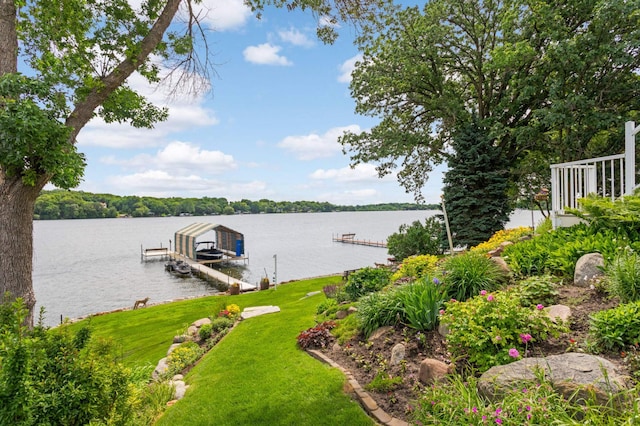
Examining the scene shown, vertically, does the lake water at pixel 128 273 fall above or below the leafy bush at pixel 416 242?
below

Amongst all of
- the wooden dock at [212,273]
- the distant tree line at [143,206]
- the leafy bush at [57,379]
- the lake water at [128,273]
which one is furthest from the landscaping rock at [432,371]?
the distant tree line at [143,206]

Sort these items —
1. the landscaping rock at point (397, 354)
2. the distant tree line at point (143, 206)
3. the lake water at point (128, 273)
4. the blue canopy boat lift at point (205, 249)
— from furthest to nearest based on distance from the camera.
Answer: the distant tree line at point (143, 206)
the blue canopy boat lift at point (205, 249)
the lake water at point (128, 273)
the landscaping rock at point (397, 354)

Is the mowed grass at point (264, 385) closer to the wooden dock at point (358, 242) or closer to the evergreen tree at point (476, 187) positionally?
the evergreen tree at point (476, 187)

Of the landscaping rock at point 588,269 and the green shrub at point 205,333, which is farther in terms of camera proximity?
the green shrub at point 205,333

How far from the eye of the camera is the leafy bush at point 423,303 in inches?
158

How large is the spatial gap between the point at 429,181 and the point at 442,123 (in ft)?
9.06

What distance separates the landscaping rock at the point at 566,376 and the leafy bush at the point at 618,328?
0.34 metres

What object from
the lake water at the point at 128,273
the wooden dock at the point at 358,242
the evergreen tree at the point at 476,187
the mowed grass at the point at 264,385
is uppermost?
the evergreen tree at the point at 476,187

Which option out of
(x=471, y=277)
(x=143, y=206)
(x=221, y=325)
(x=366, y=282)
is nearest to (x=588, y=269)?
(x=471, y=277)

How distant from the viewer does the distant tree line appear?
72.0m

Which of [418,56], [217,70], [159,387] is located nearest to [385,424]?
[159,387]

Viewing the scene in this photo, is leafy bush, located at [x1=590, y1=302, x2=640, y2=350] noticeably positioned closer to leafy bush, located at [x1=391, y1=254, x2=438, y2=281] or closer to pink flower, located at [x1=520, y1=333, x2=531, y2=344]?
pink flower, located at [x1=520, y1=333, x2=531, y2=344]

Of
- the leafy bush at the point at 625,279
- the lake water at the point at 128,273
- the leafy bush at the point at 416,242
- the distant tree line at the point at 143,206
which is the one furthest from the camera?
the distant tree line at the point at 143,206

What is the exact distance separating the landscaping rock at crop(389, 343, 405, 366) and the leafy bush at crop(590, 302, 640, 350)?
176 cm
